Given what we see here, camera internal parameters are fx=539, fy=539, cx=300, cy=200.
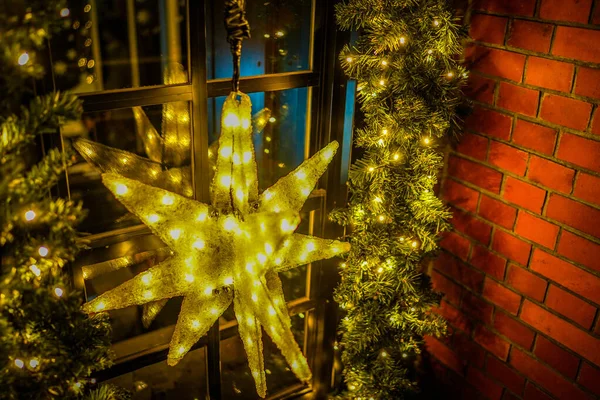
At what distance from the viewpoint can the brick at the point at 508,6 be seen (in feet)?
6.39

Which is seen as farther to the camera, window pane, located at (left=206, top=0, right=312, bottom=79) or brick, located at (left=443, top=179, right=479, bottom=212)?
brick, located at (left=443, top=179, right=479, bottom=212)

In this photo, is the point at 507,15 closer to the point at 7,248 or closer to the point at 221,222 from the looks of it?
the point at 221,222

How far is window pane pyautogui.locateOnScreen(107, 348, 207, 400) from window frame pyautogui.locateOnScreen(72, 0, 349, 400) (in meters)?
0.28

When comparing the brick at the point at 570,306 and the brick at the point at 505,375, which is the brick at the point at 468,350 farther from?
the brick at the point at 570,306

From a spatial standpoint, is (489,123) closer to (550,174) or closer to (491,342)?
(550,174)

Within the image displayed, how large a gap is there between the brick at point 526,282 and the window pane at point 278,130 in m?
1.02

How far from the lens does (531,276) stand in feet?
7.14

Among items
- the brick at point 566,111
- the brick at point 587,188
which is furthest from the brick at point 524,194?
the brick at point 566,111

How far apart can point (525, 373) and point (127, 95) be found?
6.44 ft

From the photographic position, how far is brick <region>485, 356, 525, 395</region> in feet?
7.73

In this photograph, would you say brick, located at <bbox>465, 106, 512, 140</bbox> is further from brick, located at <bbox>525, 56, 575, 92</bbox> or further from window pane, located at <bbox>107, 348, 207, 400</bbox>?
window pane, located at <bbox>107, 348, 207, 400</bbox>

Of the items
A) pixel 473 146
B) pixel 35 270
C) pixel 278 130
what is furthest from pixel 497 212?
pixel 35 270

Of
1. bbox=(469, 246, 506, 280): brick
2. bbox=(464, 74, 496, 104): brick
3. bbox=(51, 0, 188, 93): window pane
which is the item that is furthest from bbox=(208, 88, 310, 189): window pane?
bbox=(469, 246, 506, 280): brick

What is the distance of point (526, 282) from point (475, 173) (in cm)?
49
